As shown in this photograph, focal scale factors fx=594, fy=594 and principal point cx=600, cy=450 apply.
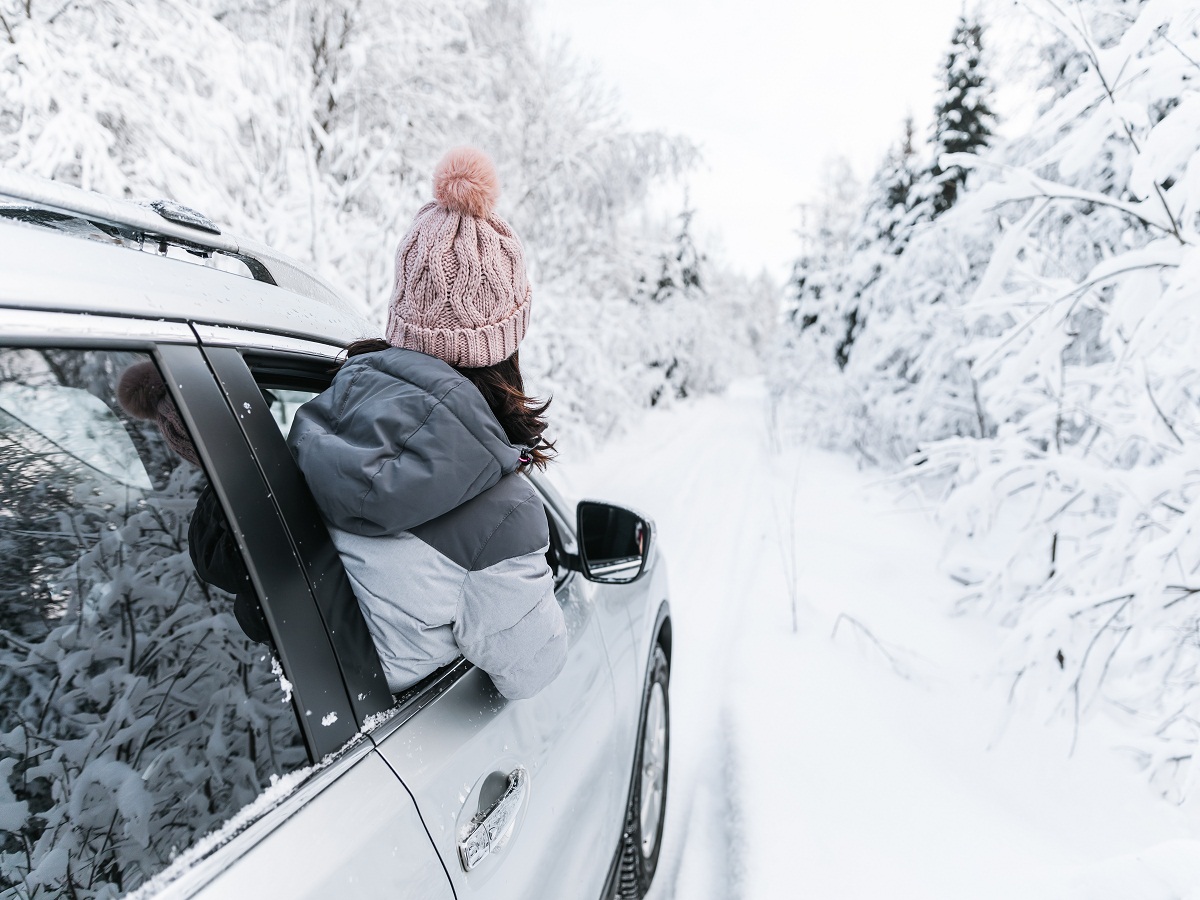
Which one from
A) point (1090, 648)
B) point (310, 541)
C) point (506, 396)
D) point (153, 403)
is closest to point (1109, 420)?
point (1090, 648)

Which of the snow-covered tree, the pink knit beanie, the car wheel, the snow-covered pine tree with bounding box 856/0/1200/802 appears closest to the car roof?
the pink knit beanie

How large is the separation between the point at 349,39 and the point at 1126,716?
8452 millimetres

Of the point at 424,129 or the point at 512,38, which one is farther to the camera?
the point at 512,38

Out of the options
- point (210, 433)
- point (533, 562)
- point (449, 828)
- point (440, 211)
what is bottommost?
point (449, 828)

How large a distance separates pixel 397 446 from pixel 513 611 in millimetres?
362

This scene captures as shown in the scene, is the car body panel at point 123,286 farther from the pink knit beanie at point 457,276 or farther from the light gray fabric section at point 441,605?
the light gray fabric section at point 441,605

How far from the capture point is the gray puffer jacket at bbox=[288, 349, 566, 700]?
3.20 feet

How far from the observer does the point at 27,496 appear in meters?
1.14

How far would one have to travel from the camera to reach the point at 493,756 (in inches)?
44.9

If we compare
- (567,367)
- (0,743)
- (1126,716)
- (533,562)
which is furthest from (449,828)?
(567,367)

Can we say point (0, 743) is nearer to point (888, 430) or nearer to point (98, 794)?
point (98, 794)

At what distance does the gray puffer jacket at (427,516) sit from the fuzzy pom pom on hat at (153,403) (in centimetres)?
16

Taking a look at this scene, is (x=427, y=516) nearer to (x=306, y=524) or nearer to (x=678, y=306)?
(x=306, y=524)

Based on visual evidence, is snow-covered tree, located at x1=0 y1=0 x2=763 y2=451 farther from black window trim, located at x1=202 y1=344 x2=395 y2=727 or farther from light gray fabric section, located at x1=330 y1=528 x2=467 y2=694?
light gray fabric section, located at x1=330 y1=528 x2=467 y2=694
